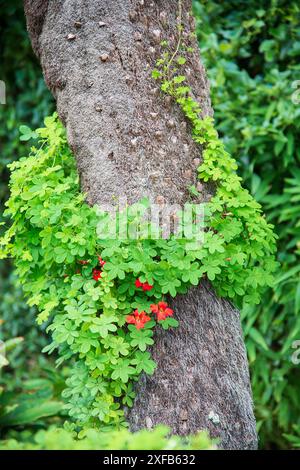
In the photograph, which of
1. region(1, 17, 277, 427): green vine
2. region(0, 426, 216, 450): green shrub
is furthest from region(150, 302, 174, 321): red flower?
region(0, 426, 216, 450): green shrub

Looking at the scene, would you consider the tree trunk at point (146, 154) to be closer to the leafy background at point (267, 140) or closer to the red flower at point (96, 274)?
the red flower at point (96, 274)

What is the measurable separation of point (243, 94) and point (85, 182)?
7.03 ft

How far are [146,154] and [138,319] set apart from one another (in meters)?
0.66

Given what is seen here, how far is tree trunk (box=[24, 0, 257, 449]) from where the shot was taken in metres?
2.58

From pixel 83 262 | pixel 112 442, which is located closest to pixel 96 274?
pixel 83 262

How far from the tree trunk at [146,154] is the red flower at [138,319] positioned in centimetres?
14

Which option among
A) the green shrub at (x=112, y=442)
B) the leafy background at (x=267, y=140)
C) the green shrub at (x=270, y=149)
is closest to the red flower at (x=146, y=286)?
the green shrub at (x=112, y=442)

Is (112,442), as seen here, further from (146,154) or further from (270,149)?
(270,149)

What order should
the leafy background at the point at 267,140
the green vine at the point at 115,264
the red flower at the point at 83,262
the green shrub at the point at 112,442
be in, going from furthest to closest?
the leafy background at the point at 267,140
the red flower at the point at 83,262
the green vine at the point at 115,264
the green shrub at the point at 112,442

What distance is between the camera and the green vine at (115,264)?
2439 mm

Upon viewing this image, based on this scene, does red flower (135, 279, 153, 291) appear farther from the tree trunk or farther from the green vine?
the tree trunk

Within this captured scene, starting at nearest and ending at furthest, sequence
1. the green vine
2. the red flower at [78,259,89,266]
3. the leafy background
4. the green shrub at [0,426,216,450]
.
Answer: the green shrub at [0,426,216,450] < the green vine < the red flower at [78,259,89,266] < the leafy background
